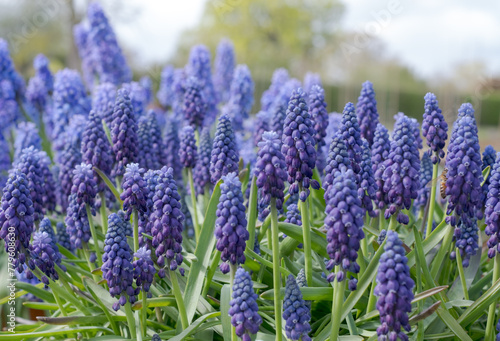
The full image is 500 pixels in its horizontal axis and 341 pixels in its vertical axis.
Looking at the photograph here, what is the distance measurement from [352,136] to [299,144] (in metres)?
0.53

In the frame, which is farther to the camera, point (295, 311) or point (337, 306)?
point (337, 306)

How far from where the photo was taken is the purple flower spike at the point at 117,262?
253 cm

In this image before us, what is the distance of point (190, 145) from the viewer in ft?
12.4

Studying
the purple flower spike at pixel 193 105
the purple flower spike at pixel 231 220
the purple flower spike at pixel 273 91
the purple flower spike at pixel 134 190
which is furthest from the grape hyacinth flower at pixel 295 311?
the purple flower spike at pixel 273 91

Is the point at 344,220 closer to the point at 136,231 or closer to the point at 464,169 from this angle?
the point at 464,169

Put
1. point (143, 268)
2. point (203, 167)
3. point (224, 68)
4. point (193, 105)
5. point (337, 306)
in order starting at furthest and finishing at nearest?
point (224, 68), point (193, 105), point (203, 167), point (143, 268), point (337, 306)

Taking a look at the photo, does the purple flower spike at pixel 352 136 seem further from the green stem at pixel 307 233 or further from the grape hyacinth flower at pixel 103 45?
the grape hyacinth flower at pixel 103 45

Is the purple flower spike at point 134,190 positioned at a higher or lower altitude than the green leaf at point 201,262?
higher

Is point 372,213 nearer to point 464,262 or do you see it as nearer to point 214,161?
point 464,262

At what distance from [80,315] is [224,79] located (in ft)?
18.2

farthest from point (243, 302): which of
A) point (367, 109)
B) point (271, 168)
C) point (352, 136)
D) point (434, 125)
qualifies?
point (367, 109)

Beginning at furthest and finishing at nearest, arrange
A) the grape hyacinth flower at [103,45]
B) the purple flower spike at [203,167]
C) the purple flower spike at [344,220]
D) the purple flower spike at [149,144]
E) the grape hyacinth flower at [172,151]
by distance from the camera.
→ the grape hyacinth flower at [103,45] → the grape hyacinth flower at [172,151] → the purple flower spike at [149,144] → the purple flower spike at [203,167] → the purple flower spike at [344,220]

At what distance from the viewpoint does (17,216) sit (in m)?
2.85

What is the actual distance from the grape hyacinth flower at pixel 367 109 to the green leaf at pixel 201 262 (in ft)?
4.55
